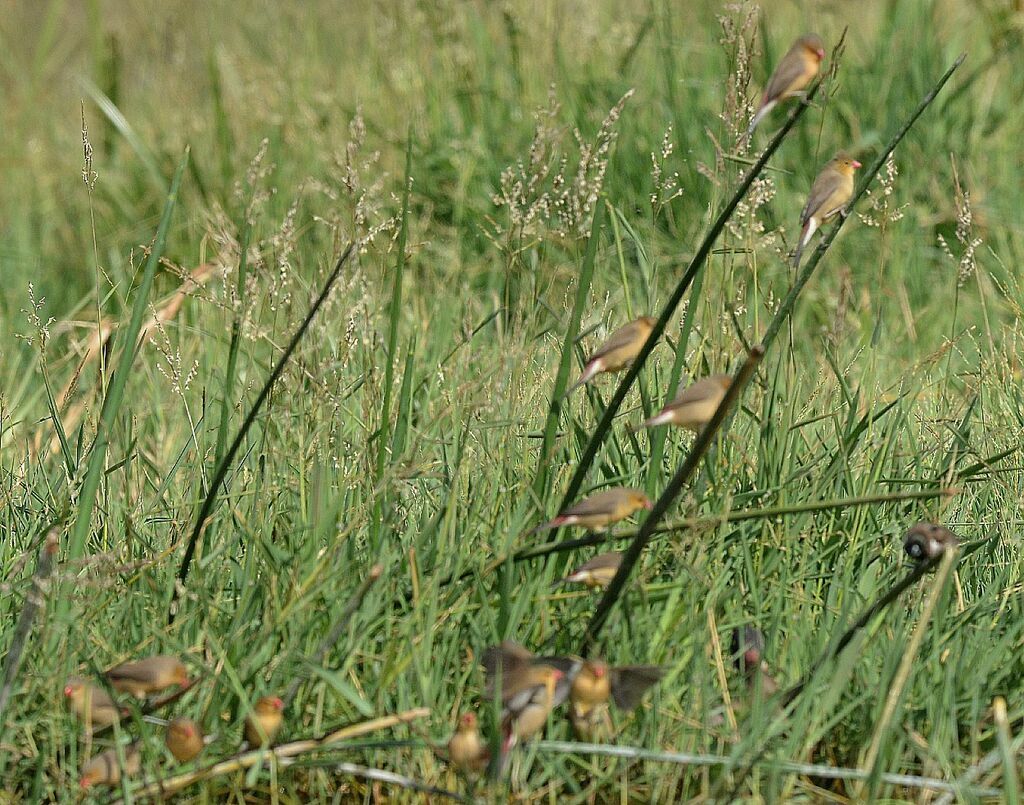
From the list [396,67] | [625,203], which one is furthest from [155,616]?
[396,67]

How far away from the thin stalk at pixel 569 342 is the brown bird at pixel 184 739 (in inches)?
24.2

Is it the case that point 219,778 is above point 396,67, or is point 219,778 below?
below

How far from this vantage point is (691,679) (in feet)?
6.23

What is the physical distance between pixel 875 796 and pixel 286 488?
1.09 m

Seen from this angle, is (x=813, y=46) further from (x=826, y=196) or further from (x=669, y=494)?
(x=669, y=494)

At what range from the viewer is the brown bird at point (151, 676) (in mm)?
1760

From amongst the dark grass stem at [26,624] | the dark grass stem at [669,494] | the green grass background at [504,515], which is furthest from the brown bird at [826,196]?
the dark grass stem at [26,624]

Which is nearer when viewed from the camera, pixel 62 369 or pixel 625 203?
pixel 62 369

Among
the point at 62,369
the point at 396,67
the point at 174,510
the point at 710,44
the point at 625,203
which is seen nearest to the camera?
the point at 174,510

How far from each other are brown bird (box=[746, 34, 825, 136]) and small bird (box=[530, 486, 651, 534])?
0.57 m

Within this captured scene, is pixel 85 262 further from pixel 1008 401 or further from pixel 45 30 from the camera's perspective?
pixel 1008 401

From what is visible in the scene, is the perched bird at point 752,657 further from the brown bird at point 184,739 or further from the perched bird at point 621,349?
the brown bird at point 184,739

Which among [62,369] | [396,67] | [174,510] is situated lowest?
[62,369]

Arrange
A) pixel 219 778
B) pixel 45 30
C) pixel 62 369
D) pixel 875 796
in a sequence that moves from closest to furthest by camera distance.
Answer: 1. pixel 875 796
2. pixel 219 778
3. pixel 62 369
4. pixel 45 30
